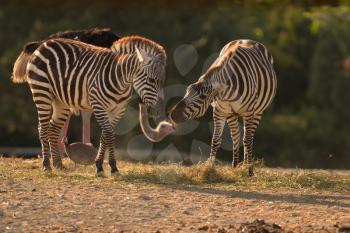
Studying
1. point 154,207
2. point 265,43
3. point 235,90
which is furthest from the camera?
point 265,43

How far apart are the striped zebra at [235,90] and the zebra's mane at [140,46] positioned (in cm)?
65

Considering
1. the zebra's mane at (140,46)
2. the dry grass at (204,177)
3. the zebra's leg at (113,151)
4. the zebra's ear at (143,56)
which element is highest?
the zebra's mane at (140,46)

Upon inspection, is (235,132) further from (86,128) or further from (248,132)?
(86,128)

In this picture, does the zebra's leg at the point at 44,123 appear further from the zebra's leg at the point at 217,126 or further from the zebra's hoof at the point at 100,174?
the zebra's leg at the point at 217,126

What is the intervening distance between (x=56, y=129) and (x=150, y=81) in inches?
80.2

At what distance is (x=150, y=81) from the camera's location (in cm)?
1073

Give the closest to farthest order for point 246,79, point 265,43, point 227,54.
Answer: point 227,54 < point 246,79 < point 265,43

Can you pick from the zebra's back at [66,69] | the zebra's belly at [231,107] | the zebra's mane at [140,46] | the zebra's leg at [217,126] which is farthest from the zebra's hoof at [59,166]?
the zebra's belly at [231,107]

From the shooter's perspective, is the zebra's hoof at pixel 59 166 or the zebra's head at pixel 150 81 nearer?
the zebra's head at pixel 150 81

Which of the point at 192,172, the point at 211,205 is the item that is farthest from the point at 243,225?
the point at 192,172

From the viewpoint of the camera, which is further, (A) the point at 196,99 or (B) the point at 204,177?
(A) the point at 196,99

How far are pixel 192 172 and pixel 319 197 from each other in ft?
6.03

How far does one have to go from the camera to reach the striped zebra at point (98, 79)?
1080cm

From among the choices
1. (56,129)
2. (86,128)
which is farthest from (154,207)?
(86,128)
